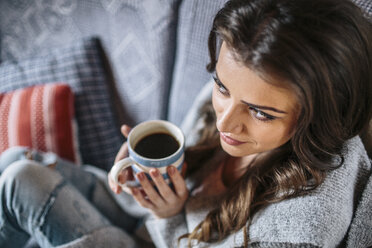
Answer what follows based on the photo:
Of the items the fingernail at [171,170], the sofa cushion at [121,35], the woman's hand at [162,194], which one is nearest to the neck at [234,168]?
the woman's hand at [162,194]

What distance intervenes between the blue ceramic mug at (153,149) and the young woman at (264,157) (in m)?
0.03

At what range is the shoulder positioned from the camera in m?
0.57

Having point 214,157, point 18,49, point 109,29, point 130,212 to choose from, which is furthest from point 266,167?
point 18,49

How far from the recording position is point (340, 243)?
0.64m

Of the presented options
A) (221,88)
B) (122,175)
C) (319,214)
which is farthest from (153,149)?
(319,214)

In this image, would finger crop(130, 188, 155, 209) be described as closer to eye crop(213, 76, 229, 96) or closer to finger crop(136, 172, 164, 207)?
finger crop(136, 172, 164, 207)

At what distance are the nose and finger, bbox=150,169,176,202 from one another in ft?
0.62

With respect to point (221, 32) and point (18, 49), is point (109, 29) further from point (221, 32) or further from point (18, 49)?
point (221, 32)

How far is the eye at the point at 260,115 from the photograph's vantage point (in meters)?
0.53

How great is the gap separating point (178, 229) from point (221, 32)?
0.58 meters

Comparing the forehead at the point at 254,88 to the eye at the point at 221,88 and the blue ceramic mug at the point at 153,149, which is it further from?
the blue ceramic mug at the point at 153,149

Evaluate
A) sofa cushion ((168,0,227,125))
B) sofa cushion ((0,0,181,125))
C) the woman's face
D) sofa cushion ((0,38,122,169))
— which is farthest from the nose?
sofa cushion ((0,38,122,169))

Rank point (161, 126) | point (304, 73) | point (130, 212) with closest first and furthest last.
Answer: point (304, 73) < point (161, 126) < point (130, 212)

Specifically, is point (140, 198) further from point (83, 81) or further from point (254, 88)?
point (83, 81)
